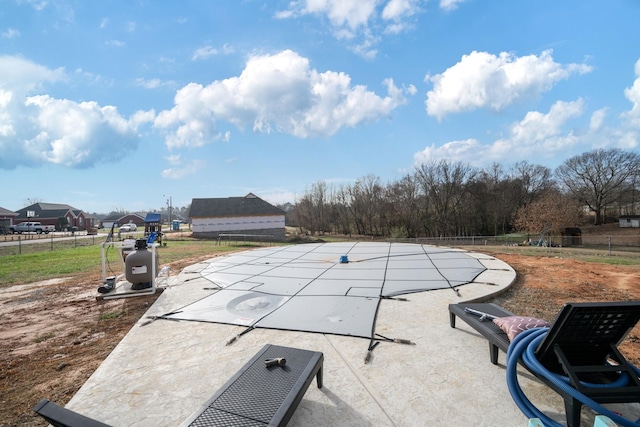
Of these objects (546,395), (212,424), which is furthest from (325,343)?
(546,395)

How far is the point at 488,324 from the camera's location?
299 cm

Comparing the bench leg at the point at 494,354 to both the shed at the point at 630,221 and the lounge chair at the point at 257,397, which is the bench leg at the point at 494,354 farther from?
the shed at the point at 630,221

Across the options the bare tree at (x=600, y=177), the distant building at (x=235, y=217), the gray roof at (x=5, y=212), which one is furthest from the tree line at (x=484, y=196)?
the gray roof at (x=5, y=212)

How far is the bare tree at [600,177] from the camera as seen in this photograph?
38.8m

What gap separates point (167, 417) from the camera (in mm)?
2229

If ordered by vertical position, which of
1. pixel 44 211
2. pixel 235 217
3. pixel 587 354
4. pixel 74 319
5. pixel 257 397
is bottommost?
pixel 74 319

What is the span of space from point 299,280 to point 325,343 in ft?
10.0

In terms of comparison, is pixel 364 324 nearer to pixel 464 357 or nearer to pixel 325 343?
pixel 325 343

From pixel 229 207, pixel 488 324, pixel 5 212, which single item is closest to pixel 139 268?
pixel 488 324

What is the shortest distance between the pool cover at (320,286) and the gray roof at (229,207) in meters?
24.9

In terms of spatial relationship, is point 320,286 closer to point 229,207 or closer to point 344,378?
point 344,378

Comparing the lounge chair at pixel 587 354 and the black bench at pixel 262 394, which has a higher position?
the lounge chair at pixel 587 354

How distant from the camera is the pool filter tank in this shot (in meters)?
6.02

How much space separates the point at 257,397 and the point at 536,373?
192 cm
